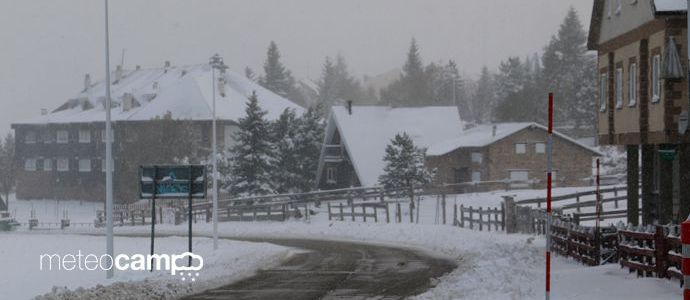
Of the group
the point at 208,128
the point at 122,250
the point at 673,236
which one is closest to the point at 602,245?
the point at 673,236

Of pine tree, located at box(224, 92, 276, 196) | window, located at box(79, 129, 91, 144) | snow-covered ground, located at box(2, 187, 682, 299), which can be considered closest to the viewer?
snow-covered ground, located at box(2, 187, 682, 299)

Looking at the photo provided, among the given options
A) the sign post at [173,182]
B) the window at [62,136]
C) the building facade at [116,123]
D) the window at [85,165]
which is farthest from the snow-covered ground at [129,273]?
the window at [62,136]

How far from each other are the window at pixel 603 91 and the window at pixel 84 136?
7677 centimetres

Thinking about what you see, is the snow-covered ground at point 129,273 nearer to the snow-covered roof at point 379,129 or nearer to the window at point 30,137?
the snow-covered roof at point 379,129

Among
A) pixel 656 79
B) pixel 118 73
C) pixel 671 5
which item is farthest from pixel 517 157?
pixel 118 73

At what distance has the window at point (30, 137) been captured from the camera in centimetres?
10919

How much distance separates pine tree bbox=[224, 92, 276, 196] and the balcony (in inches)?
343

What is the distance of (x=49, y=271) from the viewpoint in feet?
95.7

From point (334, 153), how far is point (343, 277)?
182 ft

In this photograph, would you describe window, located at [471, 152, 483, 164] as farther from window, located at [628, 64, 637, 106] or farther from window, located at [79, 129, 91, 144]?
window, located at [79, 129, 91, 144]

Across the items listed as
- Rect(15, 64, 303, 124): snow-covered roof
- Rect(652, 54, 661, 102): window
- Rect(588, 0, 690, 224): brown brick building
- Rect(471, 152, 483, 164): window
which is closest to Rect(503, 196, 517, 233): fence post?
Rect(588, 0, 690, 224): brown brick building

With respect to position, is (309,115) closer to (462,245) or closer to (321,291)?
(462,245)

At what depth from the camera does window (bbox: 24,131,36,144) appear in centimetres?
10919

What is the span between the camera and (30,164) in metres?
109
